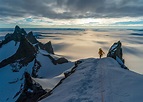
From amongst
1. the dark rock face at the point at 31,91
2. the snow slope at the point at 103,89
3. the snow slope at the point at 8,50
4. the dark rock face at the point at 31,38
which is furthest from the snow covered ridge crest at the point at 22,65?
the snow slope at the point at 103,89

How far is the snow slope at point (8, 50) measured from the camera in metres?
113

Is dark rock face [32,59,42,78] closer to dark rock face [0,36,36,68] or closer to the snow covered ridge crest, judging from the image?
the snow covered ridge crest

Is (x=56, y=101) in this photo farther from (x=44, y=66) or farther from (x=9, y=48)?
(x=9, y=48)

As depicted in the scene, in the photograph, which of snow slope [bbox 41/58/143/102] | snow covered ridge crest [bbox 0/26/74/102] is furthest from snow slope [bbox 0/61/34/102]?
snow slope [bbox 41/58/143/102]

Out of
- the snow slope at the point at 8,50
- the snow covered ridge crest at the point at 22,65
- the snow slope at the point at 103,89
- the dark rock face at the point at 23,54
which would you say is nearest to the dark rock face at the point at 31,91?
the snow slope at the point at 103,89

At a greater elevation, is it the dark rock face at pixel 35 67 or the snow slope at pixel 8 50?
the snow slope at pixel 8 50

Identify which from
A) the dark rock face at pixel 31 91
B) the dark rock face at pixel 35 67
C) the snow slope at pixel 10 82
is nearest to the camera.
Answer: the dark rock face at pixel 31 91

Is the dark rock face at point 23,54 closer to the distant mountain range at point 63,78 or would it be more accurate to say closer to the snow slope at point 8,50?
the distant mountain range at point 63,78

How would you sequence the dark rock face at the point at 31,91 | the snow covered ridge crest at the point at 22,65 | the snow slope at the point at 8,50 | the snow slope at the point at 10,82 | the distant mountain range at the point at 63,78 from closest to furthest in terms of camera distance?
the distant mountain range at the point at 63,78
the dark rock face at the point at 31,91
the snow slope at the point at 10,82
the snow covered ridge crest at the point at 22,65
the snow slope at the point at 8,50

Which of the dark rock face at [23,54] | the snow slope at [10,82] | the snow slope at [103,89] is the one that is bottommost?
the snow slope at [10,82]

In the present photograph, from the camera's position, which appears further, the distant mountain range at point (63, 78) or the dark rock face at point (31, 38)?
the dark rock face at point (31, 38)

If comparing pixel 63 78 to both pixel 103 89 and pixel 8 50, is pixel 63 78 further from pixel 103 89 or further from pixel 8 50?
pixel 8 50

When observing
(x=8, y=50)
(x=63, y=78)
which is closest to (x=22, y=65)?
(x=8, y=50)

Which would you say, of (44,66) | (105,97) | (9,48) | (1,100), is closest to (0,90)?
(1,100)
